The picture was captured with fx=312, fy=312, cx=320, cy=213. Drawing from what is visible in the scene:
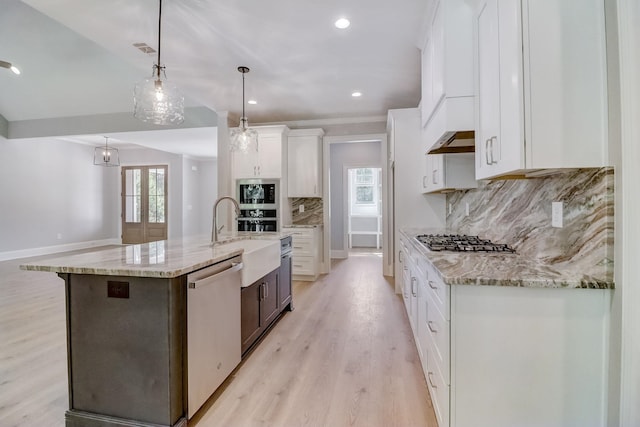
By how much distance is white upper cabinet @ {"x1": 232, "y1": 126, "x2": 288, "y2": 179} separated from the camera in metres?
5.09

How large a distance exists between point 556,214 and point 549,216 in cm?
7

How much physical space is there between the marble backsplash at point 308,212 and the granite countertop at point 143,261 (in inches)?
131

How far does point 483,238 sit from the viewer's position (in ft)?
8.25

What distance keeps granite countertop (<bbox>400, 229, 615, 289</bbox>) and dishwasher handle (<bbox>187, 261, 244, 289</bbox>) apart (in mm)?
1222

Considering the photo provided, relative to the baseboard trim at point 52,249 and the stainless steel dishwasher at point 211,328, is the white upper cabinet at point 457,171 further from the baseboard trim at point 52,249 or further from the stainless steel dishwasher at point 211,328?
the baseboard trim at point 52,249

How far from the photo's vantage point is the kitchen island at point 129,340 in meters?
1.53

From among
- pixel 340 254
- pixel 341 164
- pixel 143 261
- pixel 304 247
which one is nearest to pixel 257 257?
pixel 143 261

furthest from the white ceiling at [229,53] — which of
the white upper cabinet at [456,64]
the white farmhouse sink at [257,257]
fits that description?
the white farmhouse sink at [257,257]

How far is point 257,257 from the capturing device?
7.89ft

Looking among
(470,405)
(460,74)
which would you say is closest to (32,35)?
(460,74)

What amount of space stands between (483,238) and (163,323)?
2331mm

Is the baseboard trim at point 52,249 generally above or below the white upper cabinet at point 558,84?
below

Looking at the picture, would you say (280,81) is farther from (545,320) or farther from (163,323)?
(545,320)

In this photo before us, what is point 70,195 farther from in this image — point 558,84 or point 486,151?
point 558,84
